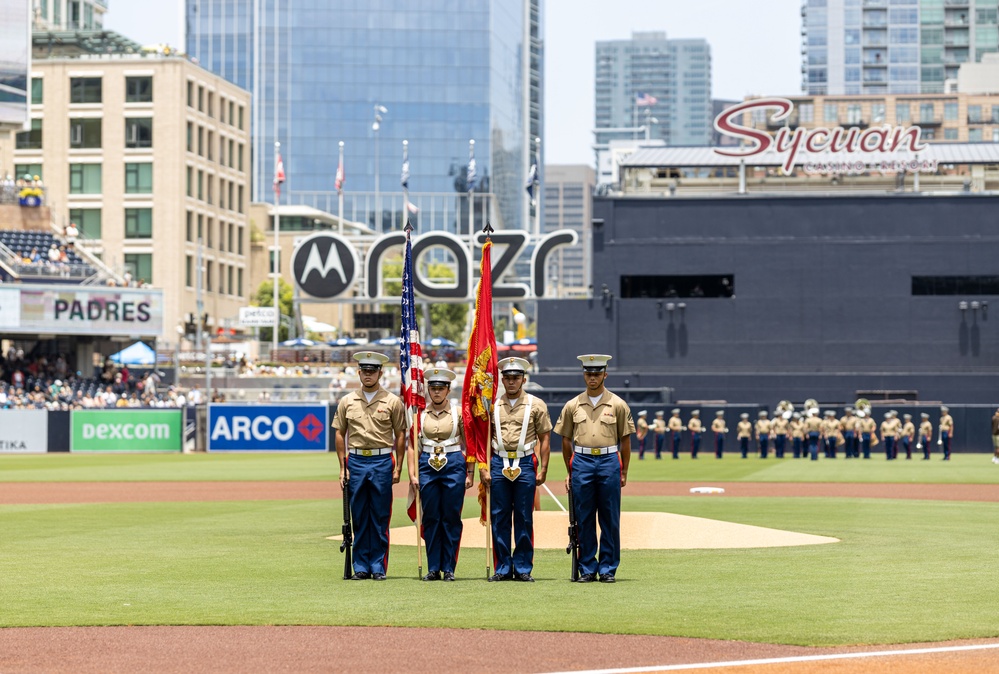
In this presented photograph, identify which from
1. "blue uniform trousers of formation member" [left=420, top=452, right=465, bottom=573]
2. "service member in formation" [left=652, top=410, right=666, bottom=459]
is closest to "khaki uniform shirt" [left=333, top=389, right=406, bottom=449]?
"blue uniform trousers of formation member" [left=420, top=452, right=465, bottom=573]

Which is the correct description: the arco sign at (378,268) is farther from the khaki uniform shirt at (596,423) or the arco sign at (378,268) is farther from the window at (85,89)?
the khaki uniform shirt at (596,423)

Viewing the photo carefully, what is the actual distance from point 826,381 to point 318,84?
139670 millimetres

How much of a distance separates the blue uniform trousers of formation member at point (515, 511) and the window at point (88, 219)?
298 feet

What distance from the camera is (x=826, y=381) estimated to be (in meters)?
57.5

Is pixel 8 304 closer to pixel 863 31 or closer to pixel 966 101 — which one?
pixel 966 101

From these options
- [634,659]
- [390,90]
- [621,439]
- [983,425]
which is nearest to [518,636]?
[634,659]

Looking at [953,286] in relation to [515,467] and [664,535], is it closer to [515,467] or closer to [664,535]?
[664,535]

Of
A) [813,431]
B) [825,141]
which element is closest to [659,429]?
[813,431]

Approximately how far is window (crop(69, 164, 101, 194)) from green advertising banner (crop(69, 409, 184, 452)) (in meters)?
49.1

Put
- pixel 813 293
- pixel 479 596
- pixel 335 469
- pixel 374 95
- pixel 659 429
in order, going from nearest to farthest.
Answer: pixel 479 596
pixel 335 469
pixel 659 429
pixel 813 293
pixel 374 95

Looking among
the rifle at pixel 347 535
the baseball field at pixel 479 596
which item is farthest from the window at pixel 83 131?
the rifle at pixel 347 535

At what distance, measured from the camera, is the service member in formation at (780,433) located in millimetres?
52031

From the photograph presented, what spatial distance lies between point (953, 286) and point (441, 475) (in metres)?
47.2

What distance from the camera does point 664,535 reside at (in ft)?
63.2
